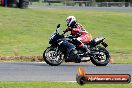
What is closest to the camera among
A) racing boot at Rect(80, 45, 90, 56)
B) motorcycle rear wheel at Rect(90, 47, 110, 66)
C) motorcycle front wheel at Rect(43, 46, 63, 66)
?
motorcycle front wheel at Rect(43, 46, 63, 66)

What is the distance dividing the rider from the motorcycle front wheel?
71 centimetres

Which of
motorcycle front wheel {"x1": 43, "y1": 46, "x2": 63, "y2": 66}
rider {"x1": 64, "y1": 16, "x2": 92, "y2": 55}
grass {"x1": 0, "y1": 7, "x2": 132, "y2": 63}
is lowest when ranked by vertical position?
grass {"x1": 0, "y1": 7, "x2": 132, "y2": 63}

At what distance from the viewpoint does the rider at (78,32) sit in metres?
15.8

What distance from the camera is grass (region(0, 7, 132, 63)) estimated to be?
2240 cm

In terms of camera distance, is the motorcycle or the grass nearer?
the motorcycle

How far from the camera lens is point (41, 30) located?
30.8m

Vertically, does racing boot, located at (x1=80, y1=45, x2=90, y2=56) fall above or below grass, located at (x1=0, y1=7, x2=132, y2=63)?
above

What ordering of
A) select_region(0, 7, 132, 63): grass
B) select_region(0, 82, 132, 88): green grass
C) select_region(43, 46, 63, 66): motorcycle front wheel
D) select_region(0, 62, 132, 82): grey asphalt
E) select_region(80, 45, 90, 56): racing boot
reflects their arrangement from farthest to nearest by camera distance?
select_region(0, 7, 132, 63): grass
select_region(80, 45, 90, 56): racing boot
select_region(43, 46, 63, 66): motorcycle front wheel
select_region(0, 62, 132, 82): grey asphalt
select_region(0, 82, 132, 88): green grass

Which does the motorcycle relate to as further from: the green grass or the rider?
the green grass

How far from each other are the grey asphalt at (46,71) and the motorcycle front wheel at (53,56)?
0.19m

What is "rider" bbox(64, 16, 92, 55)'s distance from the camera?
15.8 m

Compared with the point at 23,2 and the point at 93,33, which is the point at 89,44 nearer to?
the point at 93,33

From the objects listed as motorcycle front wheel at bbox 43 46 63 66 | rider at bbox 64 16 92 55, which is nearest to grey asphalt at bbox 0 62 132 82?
motorcycle front wheel at bbox 43 46 63 66

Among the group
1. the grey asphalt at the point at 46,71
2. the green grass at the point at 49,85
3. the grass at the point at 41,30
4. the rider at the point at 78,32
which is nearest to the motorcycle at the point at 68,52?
the rider at the point at 78,32
